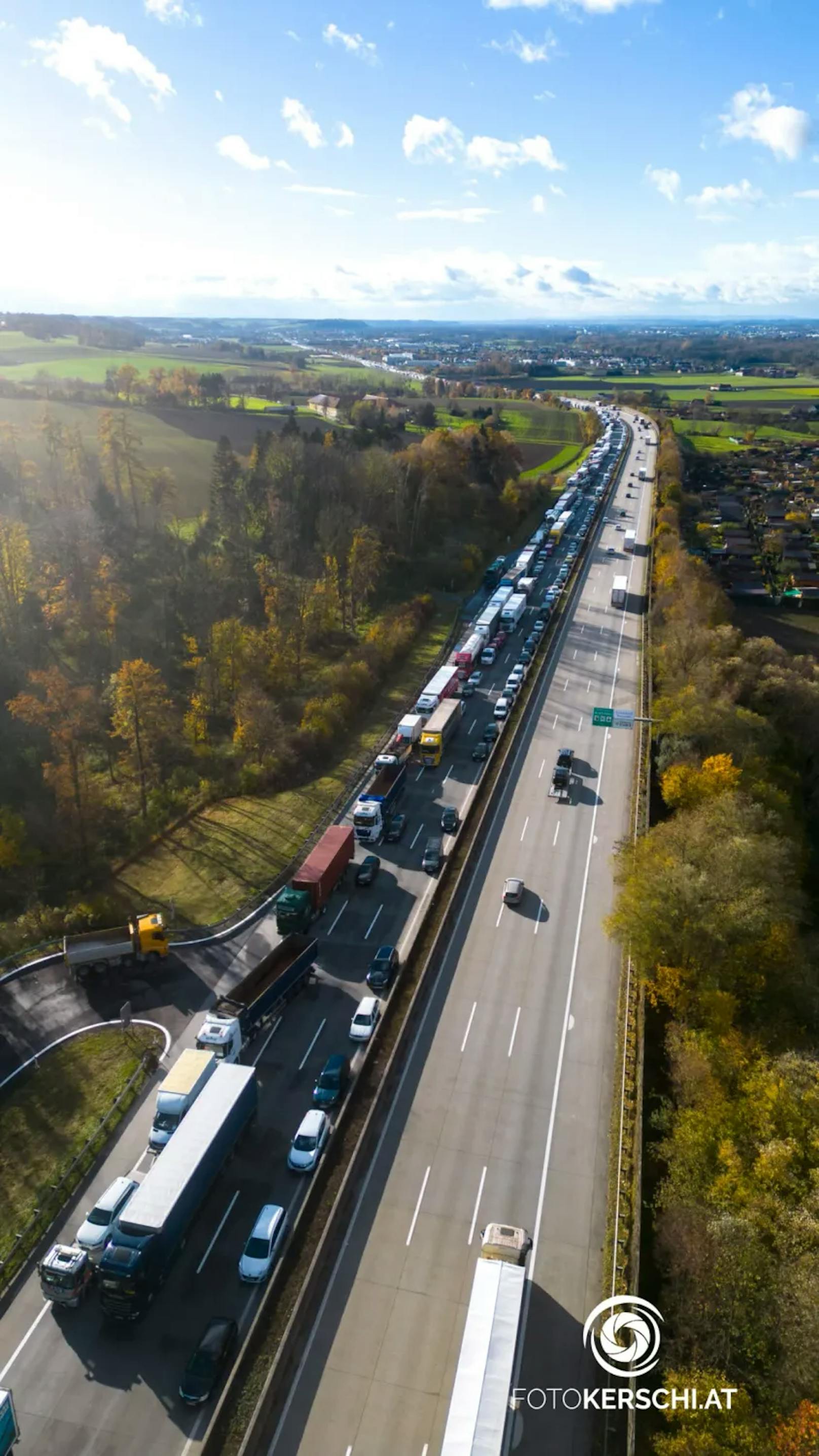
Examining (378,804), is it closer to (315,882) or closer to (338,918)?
(338,918)

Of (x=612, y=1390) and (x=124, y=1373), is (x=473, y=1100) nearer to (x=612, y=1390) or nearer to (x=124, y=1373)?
(x=612, y=1390)

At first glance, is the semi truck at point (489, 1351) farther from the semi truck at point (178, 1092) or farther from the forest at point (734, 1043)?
the semi truck at point (178, 1092)

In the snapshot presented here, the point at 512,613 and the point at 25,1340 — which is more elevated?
the point at 512,613

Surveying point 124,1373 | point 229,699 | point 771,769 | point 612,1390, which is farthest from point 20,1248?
point 771,769

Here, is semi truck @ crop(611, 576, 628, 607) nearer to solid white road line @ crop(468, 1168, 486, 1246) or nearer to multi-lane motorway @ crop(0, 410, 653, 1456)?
multi-lane motorway @ crop(0, 410, 653, 1456)

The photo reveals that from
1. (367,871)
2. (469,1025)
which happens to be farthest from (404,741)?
(469,1025)

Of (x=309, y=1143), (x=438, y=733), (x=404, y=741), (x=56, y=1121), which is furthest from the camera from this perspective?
(x=404, y=741)

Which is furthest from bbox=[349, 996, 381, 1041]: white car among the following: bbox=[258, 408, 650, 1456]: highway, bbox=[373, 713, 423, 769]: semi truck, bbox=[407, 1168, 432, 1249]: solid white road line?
bbox=[373, 713, 423, 769]: semi truck

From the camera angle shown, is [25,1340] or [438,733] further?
[438,733]
